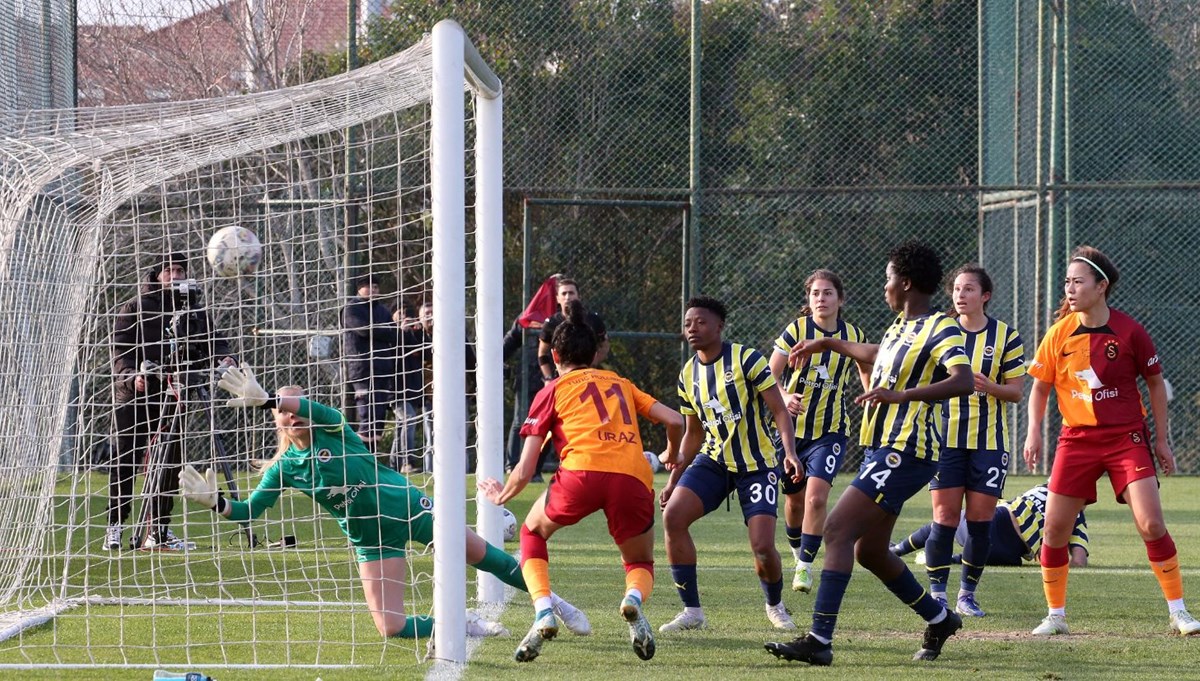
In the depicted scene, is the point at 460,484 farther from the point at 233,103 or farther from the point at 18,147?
the point at 18,147

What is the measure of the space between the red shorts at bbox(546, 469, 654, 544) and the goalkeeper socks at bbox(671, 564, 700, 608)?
1.97ft

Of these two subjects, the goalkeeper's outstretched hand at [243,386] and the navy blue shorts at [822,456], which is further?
the navy blue shorts at [822,456]

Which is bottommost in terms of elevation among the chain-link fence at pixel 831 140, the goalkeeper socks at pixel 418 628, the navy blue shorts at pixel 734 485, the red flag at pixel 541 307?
the goalkeeper socks at pixel 418 628

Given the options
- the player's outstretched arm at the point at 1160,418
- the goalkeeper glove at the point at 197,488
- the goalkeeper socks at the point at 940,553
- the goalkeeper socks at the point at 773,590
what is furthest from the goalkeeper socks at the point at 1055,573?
the goalkeeper glove at the point at 197,488

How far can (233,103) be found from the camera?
6.52 m

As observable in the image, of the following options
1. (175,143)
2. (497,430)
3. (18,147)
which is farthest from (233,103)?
(497,430)

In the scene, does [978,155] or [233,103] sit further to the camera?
[978,155]

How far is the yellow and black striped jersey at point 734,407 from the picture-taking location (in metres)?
6.48

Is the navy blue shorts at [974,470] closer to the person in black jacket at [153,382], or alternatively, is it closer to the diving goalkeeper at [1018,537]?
the diving goalkeeper at [1018,537]

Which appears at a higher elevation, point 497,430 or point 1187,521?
point 497,430

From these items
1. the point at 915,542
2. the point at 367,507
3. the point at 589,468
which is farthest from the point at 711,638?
the point at 915,542

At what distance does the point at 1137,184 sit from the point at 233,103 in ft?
33.4

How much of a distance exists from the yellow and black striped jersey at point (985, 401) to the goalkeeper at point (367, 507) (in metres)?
2.09

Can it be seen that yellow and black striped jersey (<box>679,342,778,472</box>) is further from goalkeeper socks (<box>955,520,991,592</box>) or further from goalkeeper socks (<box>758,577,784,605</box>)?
goalkeeper socks (<box>955,520,991,592</box>)
